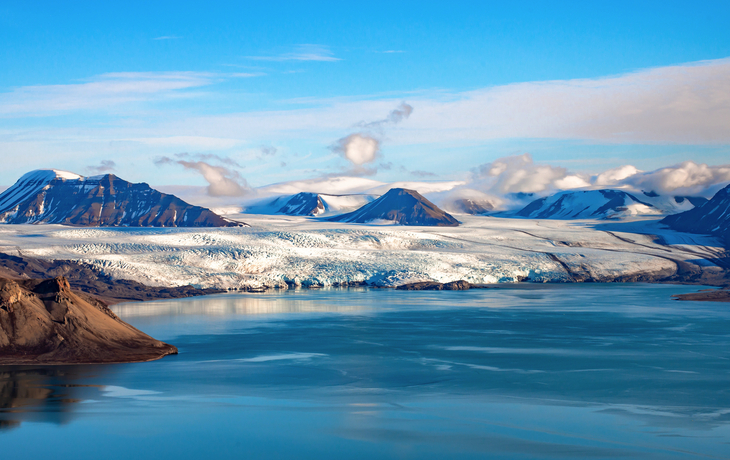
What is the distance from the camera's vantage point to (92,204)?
108812 millimetres

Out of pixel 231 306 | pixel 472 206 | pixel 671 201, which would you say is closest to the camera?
pixel 231 306

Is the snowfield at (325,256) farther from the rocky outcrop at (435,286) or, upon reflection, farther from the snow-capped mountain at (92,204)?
the snow-capped mountain at (92,204)

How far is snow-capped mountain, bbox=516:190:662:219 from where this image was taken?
140375 mm

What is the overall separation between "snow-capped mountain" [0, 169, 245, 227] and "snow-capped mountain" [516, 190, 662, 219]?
79563 millimetres

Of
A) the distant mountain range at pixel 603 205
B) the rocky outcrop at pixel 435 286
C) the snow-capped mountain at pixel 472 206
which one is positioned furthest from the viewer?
the snow-capped mountain at pixel 472 206

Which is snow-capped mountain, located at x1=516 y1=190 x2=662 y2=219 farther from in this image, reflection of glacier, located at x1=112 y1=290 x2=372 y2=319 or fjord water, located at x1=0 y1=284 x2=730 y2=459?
fjord water, located at x1=0 y1=284 x2=730 y2=459

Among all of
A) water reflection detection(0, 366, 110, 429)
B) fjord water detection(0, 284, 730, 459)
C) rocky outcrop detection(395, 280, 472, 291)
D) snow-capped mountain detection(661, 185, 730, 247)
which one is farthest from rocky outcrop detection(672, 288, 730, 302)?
snow-capped mountain detection(661, 185, 730, 247)

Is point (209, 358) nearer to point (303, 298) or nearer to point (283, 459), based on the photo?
point (283, 459)

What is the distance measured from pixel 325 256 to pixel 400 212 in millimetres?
81801

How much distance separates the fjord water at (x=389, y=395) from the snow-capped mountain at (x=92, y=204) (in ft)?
256

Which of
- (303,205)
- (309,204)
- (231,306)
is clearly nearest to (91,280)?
(231,306)

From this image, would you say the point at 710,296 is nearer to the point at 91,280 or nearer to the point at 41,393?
the point at 91,280

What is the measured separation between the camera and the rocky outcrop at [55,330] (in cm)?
1794

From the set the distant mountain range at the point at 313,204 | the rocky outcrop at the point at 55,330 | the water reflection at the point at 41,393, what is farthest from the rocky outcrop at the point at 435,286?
the distant mountain range at the point at 313,204
